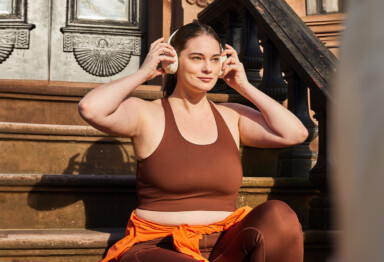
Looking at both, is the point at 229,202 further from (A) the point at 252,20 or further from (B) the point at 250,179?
(A) the point at 252,20

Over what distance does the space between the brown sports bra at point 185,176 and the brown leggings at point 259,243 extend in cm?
19

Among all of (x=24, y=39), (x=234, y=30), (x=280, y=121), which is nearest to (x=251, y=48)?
(x=234, y=30)

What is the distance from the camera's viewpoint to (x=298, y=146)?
312 centimetres

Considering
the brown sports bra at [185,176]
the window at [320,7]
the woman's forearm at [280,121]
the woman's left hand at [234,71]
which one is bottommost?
the brown sports bra at [185,176]

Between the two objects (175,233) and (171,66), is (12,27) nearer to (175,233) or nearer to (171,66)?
(171,66)

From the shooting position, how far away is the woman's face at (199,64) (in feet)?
7.44

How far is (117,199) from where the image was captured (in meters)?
2.77

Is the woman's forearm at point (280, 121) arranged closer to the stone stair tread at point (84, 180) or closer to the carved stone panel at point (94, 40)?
the stone stair tread at point (84, 180)

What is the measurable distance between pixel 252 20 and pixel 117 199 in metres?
1.71

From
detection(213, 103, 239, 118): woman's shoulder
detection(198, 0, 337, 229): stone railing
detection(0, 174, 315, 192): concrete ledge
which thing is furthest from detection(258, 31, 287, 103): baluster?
detection(213, 103, 239, 118): woman's shoulder

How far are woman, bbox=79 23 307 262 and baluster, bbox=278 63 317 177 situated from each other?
0.66 meters

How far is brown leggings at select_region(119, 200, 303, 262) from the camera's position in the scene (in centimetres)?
191

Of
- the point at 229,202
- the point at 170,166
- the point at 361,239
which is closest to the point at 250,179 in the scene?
the point at 229,202

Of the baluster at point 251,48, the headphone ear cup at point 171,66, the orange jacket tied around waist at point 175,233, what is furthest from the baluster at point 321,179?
the baluster at point 251,48
